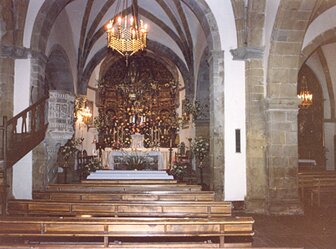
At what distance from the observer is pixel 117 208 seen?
285 inches

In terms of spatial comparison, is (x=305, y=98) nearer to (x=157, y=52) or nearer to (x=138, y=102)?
(x=157, y=52)

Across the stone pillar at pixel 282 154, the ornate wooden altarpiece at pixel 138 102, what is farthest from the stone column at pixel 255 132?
the ornate wooden altarpiece at pixel 138 102

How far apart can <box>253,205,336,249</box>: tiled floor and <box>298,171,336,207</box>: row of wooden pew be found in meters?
0.90

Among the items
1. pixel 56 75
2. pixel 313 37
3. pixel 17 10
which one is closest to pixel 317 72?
pixel 313 37

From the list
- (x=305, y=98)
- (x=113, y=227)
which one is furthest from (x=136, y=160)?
(x=113, y=227)

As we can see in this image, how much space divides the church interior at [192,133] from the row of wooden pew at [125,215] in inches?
0.7

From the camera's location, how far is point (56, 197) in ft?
27.2

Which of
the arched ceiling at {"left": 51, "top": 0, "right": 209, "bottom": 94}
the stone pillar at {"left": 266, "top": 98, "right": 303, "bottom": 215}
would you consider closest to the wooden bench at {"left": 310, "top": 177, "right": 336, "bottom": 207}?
the stone pillar at {"left": 266, "top": 98, "right": 303, "bottom": 215}

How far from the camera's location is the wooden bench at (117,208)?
7191mm

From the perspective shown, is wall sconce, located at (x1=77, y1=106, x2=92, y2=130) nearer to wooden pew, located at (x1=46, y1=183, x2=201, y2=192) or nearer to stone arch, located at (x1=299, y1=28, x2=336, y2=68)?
wooden pew, located at (x1=46, y1=183, x2=201, y2=192)

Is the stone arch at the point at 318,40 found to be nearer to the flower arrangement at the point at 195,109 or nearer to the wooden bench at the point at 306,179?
the wooden bench at the point at 306,179

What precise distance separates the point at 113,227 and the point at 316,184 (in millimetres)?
8350

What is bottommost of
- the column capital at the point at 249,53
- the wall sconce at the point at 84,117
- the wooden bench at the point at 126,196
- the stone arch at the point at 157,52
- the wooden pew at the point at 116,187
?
the wooden bench at the point at 126,196

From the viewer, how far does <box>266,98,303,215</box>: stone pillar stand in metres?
11.1
